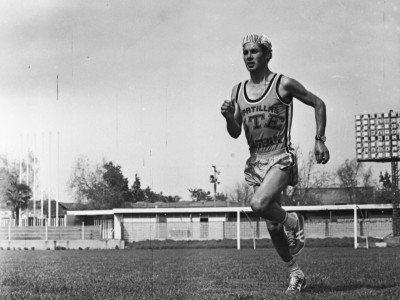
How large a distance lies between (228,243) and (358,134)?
18.3 metres

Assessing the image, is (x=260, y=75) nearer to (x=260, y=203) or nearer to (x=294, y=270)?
(x=260, y=203)

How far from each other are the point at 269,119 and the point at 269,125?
0.05 m

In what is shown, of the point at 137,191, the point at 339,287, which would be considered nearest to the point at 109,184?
the point at 137,191

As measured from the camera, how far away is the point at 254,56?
6043mm

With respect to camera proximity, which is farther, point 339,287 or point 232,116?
point 339,287

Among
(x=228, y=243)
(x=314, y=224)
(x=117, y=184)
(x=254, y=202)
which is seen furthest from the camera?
(x=117, y=184)

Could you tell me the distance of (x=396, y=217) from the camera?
173 feet

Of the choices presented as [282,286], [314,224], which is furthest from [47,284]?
[314,224]

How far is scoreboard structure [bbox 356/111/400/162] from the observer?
179 feet

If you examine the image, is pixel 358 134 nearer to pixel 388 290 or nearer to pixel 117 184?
pixel 117 184

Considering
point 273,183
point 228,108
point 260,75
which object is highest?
point 260,75

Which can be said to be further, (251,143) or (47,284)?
(47,284)

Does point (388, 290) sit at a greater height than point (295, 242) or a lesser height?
lesser

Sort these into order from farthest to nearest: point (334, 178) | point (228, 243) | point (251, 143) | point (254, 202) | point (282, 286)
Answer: point (334, 178)
point (228, 243)
point (282, 286)
point (251, 143)
point (254, 202)
